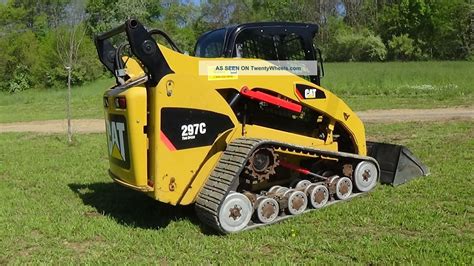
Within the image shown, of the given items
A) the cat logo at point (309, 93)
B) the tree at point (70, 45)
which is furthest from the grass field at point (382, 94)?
the cat logo at point (309, 93)

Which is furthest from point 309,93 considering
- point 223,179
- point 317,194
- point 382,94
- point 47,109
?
point 47,109

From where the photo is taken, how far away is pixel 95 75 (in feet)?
155

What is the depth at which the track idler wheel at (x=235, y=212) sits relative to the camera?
549cm

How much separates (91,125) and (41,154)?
6067 mm

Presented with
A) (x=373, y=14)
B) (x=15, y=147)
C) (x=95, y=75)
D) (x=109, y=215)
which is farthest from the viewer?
(x=373, y=14)

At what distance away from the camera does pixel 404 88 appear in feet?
80.2

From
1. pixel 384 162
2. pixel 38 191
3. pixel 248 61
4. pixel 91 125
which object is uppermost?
pixel 248 61

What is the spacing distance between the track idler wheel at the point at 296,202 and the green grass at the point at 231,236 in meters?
0.09

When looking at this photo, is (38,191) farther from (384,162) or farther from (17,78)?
(17,78)

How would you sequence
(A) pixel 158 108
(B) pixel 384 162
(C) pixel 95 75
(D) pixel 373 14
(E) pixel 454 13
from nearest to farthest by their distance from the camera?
(A) pixel 158 108 < (B) pixel 384 162 < (C) pixel 95 75 < (E) pixel 454 13 < (D) pixel 373 14

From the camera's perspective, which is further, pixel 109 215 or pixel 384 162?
pixel 384 162

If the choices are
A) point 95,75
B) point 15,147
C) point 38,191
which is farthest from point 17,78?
point 38,191

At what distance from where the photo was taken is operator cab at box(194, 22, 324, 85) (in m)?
6.33

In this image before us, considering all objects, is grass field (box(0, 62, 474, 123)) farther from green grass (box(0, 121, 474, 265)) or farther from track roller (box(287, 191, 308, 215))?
track roller (box(287, 191, 308, 215))
